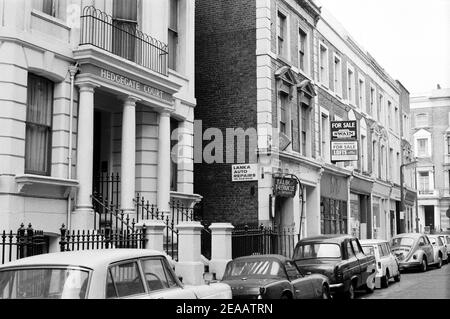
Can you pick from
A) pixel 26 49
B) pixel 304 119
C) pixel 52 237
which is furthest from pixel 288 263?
pixel 304 119

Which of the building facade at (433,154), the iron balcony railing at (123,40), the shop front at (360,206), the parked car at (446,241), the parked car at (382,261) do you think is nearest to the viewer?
the iron balcony railing at (123,40)

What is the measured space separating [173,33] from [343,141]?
1070 centimetres

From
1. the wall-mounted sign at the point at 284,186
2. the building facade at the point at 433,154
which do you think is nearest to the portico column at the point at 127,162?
the wall-mounted sign at the point at 284,186

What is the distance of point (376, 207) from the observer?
38.7 meters

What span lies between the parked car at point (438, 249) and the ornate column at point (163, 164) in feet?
47.2

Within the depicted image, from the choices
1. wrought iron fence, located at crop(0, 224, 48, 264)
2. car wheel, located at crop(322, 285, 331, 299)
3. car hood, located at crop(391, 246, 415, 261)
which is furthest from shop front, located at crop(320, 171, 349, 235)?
wrought iron fence, located at crop(0, 224, 48, 264)

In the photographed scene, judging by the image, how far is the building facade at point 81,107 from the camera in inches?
527

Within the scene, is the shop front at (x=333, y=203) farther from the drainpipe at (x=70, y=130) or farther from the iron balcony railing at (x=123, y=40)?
the drainpipe at (x=70, y=130)

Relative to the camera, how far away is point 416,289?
58.7ft

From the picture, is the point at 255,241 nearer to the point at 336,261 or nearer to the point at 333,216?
the point at 336,261

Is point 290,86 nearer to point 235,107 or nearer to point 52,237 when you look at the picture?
point 235,107

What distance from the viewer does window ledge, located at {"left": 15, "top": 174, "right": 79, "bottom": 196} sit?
1311 centimetres

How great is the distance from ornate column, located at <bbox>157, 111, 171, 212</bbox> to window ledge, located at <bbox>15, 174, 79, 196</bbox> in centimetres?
350

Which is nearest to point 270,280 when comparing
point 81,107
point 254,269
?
point 254,269
